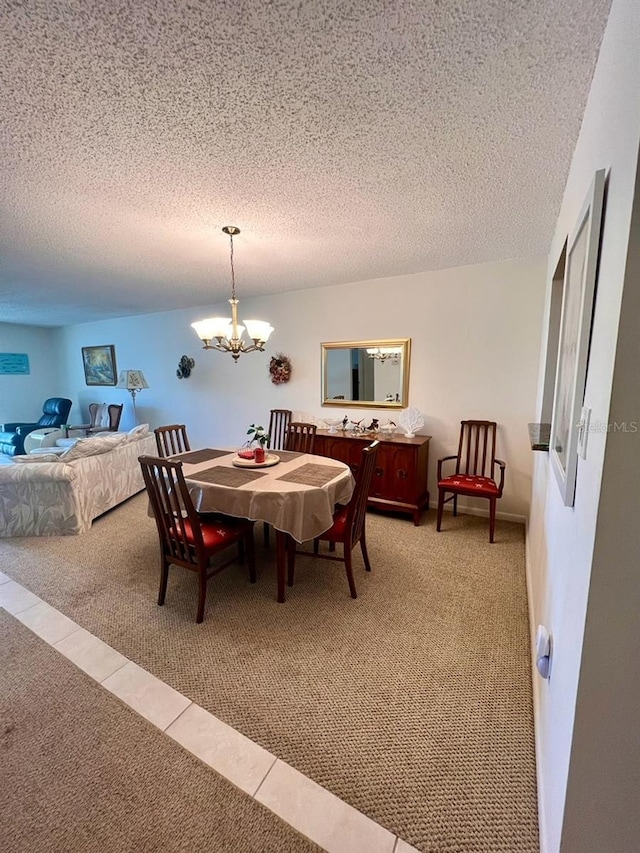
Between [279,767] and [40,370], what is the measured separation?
8.18m

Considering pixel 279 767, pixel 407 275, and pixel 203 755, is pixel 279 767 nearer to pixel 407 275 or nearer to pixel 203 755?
pixel 203 755

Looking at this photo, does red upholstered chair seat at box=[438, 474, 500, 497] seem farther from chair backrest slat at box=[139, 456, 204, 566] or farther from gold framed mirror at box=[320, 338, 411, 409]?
chair backrest slat at box=[139, 456, 204, 566]

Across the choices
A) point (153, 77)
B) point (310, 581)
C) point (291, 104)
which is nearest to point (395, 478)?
point (310, 581)

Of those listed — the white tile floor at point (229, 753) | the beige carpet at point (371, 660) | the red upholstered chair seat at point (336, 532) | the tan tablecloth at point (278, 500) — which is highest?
the tan tablecloth at point (278, 500)

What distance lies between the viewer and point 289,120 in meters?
1.39

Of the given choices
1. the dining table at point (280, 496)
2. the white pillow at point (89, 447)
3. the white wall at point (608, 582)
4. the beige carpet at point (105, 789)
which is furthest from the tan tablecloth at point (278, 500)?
the white pillow at point (89, 447)

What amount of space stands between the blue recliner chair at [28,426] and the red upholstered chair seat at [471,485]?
6.70 meters

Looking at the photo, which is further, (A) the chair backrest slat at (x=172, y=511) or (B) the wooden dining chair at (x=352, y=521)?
(B) the wooden dining chair at (x=352, y=521)

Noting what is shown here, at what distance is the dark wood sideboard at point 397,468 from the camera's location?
333 cm

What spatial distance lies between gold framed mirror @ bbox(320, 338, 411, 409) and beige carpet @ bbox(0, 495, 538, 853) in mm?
1592

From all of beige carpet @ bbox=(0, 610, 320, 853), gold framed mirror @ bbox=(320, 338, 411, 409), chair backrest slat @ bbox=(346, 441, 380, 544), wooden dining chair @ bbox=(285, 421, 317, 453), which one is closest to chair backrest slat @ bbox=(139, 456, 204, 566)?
beige carpet @ bbox=(0, 610, 320, 853)

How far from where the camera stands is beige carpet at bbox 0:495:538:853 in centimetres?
123

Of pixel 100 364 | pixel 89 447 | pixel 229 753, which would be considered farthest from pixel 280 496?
pixel 100 364

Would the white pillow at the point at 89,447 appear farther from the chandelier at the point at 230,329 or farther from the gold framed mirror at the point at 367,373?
the gold framed mirror at the point at 367,373
